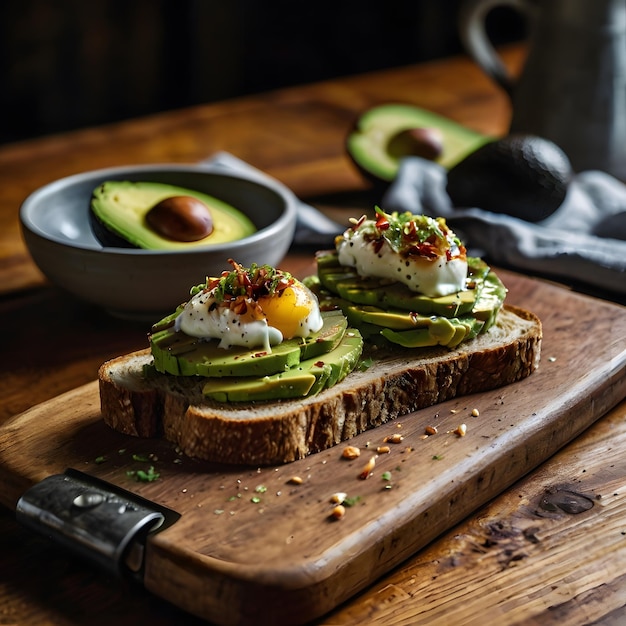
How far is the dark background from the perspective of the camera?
5.74 m

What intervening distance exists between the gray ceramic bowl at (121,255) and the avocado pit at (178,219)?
124 mm

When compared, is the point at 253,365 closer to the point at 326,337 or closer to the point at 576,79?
the point at 326,337

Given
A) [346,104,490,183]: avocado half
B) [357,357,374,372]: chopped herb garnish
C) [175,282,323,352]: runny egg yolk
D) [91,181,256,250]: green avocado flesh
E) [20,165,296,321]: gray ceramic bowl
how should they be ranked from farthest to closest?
Result: 1. [346,104,490,183]: avocado half
2. [91,181,256,250]: green avocado flesh
3. [20,165,296,321]: gray ceramic bowl
4. [357,357,374,372]: chopped herb garnish
5. [175,282,323,352]: runny egg yolk

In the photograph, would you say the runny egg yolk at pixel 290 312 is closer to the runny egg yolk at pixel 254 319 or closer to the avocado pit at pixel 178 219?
the runny egg yolk at pixel 254 319

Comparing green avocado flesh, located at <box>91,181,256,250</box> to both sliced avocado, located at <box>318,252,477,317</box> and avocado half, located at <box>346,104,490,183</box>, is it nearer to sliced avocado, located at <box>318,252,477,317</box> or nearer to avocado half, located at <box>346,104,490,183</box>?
sliced avocado, located at <box>318,252,477,317</box>

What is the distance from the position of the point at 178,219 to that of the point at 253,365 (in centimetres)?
75

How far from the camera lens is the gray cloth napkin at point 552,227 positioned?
291cm

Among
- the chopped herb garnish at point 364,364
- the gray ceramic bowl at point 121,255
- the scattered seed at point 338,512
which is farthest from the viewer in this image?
the gray ceramic bowl at point 121,255

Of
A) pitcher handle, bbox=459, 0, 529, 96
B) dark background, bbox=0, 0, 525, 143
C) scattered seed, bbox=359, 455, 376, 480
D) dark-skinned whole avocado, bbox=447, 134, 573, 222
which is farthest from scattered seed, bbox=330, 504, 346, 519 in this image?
dark background, bbox=0, 0, 525, 143

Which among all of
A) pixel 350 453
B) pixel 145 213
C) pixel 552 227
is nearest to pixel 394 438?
pixel 350 453

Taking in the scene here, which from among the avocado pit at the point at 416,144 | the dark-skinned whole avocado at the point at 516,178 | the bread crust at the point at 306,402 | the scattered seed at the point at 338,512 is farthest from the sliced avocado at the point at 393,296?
the avocado pit at the point at 416,144

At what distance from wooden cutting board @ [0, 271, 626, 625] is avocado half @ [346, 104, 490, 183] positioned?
1359mm

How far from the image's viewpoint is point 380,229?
2303 mm

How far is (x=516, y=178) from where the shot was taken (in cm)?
311
